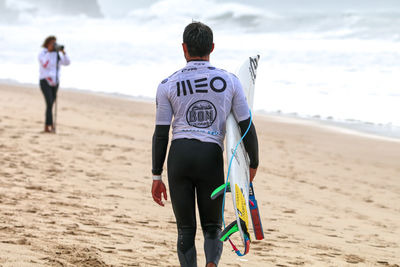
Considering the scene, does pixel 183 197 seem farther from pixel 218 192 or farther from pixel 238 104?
pixel 238 104

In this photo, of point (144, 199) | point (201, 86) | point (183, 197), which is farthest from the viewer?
point (144, 199)

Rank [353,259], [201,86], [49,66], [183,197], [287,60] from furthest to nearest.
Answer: [287,60] < [49,66] < [353,259] < [183,197] < [201,86]

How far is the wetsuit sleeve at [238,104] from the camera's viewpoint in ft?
10.4

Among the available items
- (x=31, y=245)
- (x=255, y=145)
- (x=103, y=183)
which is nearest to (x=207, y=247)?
(x=255, y=145)

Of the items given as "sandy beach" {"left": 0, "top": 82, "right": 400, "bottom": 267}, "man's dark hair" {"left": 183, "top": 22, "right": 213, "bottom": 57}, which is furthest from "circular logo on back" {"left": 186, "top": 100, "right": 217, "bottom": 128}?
"sandy beach" {"left": 0, "top": 82, "right": 400, "bottom": 267}

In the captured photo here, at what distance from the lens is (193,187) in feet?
10.7

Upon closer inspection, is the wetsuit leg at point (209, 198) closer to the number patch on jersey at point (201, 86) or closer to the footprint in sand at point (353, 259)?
the number patch on jersey at point (201, 86)

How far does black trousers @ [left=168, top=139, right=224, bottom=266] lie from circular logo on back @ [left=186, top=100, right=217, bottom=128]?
10 centimetres

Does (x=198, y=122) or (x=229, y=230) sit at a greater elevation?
(x=198, y=122)

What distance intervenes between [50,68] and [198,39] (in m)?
7.38

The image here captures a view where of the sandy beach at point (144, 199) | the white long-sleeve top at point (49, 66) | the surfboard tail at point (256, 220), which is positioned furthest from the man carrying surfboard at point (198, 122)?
the white long-sleeve top at point (49, 66)

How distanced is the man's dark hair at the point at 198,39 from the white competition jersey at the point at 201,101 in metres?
0.06

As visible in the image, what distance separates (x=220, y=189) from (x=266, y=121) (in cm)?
1140

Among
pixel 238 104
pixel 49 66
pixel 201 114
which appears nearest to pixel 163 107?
pixel 201 114
